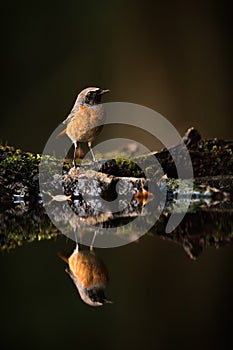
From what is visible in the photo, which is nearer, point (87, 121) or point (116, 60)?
point (87, 121)

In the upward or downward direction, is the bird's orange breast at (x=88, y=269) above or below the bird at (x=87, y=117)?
below

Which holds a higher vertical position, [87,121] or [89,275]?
[87,121]

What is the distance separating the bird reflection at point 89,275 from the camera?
95cm

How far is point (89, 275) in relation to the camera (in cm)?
105

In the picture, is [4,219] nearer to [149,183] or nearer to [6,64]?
[149,183]

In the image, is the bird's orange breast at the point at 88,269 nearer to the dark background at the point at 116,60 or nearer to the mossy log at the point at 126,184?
the mossy log at the point at 126,184

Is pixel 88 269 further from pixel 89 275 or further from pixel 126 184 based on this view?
pixel 126 184

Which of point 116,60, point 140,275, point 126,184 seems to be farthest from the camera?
point 116,60

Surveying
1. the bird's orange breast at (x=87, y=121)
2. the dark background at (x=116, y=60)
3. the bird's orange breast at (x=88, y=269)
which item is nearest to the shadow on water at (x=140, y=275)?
the bird's orange breast at (x=88, y=269)

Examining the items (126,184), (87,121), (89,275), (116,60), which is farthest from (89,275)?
(116,60)

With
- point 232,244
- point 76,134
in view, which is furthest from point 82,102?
point 232,244

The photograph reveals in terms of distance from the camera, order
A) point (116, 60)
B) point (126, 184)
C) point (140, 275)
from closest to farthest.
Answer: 1. point (140, 275)
2. point (126, 184)
3. point (116, 60)

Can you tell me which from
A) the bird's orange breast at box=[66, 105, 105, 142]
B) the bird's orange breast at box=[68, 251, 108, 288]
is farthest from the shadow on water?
the bird's orange breast at box=[66, 105, 105, 142]

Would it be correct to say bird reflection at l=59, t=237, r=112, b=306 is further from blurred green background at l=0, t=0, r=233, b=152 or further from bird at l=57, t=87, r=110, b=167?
blurred green background at l=0, t=0, r=233, b=152
